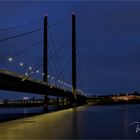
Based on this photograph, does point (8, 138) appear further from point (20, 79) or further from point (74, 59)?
point (74, 59)

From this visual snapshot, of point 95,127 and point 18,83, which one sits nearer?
point 95,127

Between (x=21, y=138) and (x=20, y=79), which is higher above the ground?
(x=20, y=79)

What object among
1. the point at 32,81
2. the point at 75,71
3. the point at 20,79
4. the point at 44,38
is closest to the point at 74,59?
the point at 75,71

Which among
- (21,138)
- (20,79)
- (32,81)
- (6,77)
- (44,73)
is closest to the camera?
(21,138)

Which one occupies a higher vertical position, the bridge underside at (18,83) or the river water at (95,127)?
the bridge underside at (18,83)

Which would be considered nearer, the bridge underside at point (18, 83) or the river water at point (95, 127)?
the river water at point (95, 127)

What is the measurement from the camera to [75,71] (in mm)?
138625

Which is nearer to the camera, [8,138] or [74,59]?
[8,138]

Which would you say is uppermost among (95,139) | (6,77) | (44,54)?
(44,54)

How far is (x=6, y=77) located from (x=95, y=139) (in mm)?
41808

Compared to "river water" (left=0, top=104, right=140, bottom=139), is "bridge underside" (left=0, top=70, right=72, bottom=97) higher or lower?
higher

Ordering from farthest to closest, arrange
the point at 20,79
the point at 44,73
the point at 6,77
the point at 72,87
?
the point at 72,87 < the point at 44,73 < the point at 20,79 < the point at 6,77

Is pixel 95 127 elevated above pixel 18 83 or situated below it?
below

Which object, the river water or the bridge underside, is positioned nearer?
the river water
